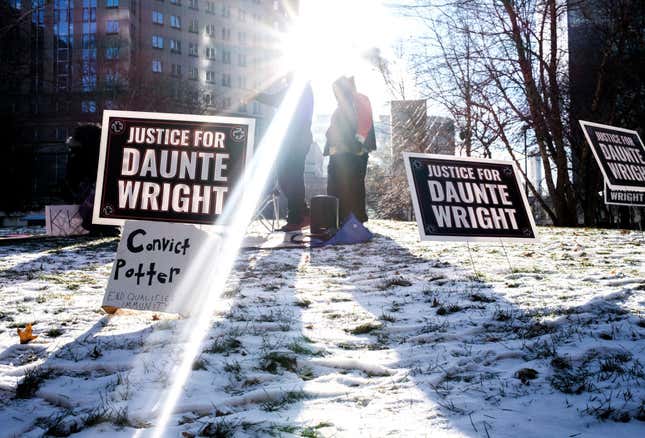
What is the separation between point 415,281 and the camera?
13.0 ft

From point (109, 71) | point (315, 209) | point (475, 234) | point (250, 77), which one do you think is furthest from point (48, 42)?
point (475, 234)

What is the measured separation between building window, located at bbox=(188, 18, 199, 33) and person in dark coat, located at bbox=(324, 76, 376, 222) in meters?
62.4

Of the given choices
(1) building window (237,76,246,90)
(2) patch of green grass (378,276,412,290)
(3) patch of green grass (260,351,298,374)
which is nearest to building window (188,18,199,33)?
(1) building window (237,76,246,90)

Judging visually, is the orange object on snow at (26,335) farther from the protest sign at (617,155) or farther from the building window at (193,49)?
the building window at (193,49)

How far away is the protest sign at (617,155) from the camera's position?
20.1 ft

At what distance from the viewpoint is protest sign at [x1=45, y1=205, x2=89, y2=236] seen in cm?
745

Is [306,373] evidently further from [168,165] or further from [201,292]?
[168,165]

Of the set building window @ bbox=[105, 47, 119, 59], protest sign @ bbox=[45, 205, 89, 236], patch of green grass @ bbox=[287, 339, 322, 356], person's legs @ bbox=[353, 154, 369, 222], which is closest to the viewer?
patch of green grass @ bbox=[287, 339, 322, 356]

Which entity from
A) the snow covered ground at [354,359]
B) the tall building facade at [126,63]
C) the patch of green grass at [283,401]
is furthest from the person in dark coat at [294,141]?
the tall building facade at [126,63]

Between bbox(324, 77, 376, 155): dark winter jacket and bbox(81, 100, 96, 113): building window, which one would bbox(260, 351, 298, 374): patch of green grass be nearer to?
bbox(324, 77, 376, 155): dark winter jacket

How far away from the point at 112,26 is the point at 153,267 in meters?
58.2

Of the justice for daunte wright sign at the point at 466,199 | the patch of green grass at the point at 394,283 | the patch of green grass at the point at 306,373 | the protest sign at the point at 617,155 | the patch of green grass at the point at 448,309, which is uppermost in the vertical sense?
the protest sign at the point at 617,155

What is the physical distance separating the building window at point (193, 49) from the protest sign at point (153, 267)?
65.7 m

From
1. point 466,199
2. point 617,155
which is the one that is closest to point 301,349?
point 466,199
